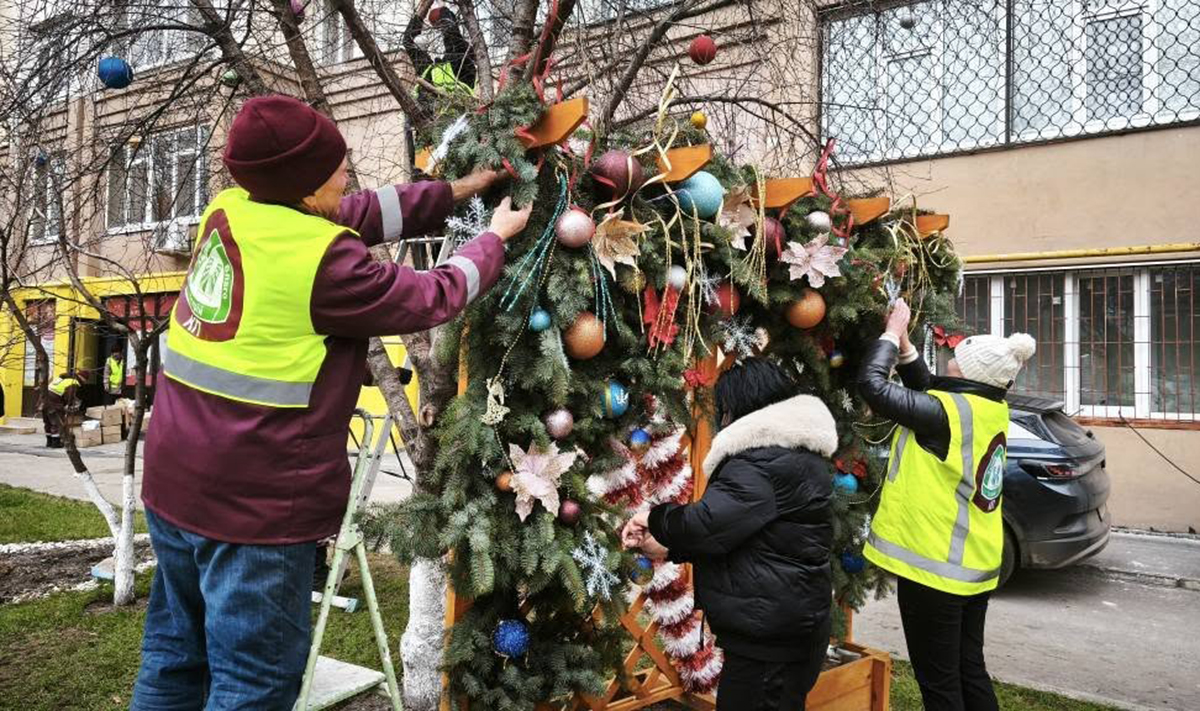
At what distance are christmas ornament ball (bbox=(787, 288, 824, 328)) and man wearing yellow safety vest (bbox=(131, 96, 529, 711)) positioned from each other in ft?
6.11

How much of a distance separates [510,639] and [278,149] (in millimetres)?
1621

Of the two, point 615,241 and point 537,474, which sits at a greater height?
point 615,241

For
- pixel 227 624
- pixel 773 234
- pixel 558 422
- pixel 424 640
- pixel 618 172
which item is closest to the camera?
pixel 227 624

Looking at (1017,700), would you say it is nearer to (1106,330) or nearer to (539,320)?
(539,320)

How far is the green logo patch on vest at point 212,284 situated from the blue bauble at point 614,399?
1.25 meters

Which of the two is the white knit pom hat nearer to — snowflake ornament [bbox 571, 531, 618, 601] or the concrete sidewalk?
snowflake ornament [bbox 571, 531, 618, 601]

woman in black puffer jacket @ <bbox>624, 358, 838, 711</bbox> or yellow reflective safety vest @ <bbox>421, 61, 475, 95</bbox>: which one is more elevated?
yellow reflective safety vest @ <bbox>421, 61, 475, 95</bbox>

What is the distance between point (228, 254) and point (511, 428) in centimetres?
99

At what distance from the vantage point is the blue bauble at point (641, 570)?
2809mm

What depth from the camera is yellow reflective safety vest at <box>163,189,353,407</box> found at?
1855mm

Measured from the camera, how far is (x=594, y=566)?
2572mm

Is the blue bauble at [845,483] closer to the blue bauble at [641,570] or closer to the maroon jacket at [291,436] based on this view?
the blue bauble at [641,570]

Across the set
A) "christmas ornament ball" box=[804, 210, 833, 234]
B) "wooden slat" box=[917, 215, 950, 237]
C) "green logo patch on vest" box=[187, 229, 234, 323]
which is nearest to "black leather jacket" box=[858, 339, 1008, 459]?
"christmas ornament ball" box=[804, 210, 833, 234]

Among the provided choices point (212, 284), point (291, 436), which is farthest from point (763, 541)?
point (212, 284)
